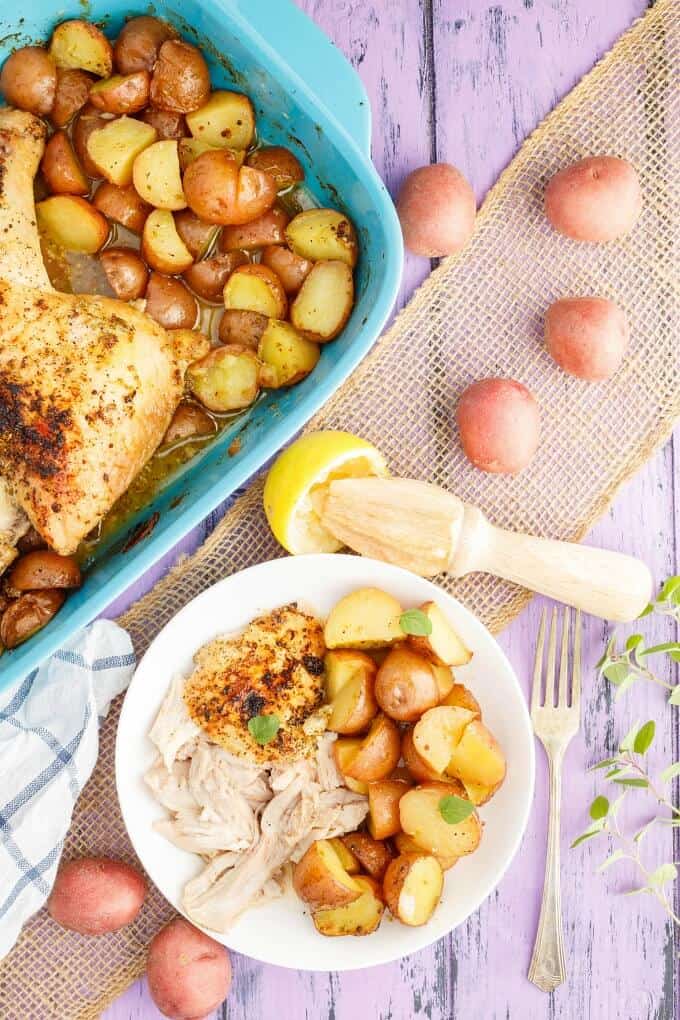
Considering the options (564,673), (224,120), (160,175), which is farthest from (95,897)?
(224,120)

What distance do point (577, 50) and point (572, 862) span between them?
1559 millimetres

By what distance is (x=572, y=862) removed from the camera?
194 centimetres

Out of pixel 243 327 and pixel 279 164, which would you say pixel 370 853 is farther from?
pixel 279 164

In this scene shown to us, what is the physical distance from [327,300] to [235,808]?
2.95 ft

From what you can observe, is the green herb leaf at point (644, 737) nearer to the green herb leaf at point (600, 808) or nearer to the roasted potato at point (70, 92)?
the green herb leaf at point (600, 808)

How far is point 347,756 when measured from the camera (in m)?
1.73

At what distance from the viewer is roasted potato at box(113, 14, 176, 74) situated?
165 centimetres

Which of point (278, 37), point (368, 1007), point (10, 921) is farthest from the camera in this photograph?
point (368, 1007)

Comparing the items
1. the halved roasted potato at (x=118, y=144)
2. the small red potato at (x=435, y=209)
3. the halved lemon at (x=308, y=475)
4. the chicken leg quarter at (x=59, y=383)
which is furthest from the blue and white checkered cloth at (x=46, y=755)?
the small red potato at (x=435, y=209)

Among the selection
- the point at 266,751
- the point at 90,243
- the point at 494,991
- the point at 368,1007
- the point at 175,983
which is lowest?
the point at 494,991

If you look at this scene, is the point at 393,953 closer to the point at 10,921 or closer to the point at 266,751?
the point at 266,751

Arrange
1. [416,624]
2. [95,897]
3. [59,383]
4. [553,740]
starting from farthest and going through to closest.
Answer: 1. [553,740]
2. [95,897]
3. [416,624]
4. [59,383]

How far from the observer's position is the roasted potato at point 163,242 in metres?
1.72

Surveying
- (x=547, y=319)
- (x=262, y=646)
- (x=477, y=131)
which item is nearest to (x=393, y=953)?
(x=262, y=646)
